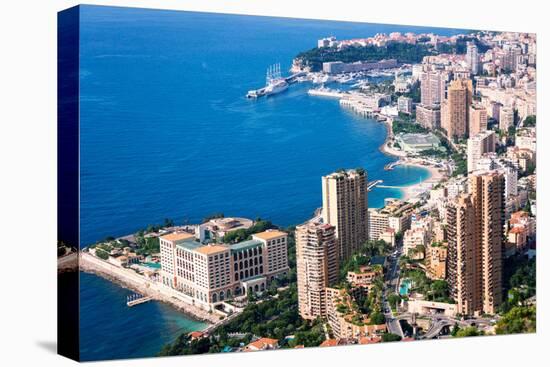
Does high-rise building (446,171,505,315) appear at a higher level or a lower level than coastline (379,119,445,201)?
lower

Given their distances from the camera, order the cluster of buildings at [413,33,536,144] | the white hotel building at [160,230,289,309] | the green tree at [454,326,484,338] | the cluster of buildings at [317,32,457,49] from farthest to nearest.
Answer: the cluster of buildings at [413,33,536,144] → the cluster of buildings at [317,32,457,49] → the green tree at [454,326,484,338] → the white hotel building at [160,230,289,309]

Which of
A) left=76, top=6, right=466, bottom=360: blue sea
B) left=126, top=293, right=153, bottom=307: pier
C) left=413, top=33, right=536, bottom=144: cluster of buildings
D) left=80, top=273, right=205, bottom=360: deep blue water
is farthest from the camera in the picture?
left=413, top=33, right=536, bottom=144: cluster of buildings

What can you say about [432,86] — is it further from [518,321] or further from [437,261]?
[518,321]

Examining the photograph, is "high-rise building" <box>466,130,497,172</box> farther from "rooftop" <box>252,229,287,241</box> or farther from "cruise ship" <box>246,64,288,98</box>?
"rooftop" <box>252,229,287,241</box>

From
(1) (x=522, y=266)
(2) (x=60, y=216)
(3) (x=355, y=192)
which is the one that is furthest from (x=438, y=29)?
(2) (x=60, y=216)

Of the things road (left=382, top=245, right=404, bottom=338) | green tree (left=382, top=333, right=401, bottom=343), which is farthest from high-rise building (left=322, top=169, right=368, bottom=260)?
green tree (left=382, top=333, right=401, bottom=343)

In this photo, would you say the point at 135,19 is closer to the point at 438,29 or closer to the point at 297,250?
the point at 297,250

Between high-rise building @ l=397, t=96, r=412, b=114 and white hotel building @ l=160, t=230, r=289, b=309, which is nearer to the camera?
white hotel building @ l=160, t=230, r=289, b=309
